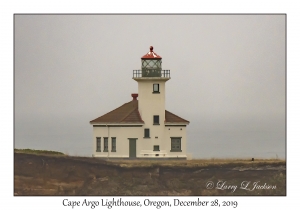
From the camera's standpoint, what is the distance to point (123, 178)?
10269 centimetres

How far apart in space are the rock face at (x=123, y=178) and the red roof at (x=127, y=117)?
2853mm

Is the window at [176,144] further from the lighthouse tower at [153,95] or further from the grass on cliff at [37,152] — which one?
the grass on cliff at [37,152]

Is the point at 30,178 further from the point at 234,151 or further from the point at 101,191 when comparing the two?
the point at 234,151

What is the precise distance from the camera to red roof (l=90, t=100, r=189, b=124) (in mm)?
105062

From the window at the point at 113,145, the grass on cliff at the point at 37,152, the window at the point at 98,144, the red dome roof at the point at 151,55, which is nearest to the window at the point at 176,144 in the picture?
the window at the point at 113,145

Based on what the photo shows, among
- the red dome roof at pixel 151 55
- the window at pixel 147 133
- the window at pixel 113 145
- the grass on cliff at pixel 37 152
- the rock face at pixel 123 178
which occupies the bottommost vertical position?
the rock face at pixel 123 178

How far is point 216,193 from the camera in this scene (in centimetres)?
10169

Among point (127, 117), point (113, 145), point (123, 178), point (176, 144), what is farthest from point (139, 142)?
point (123, 178)

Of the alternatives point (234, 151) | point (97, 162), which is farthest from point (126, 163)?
point (234, 151)

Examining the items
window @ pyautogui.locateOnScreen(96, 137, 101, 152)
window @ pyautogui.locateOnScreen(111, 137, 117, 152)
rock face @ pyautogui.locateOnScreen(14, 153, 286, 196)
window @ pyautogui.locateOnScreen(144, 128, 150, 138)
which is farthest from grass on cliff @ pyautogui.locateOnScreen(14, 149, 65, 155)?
window @ pyautogui.locateOnScreen(144, 128, 150, 138)

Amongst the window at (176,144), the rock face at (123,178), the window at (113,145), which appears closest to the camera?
the rock face at (123,178)

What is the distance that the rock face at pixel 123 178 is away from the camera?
4021 inches

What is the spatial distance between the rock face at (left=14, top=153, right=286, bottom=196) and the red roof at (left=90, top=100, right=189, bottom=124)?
2.85 m

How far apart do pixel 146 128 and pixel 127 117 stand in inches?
51.7
